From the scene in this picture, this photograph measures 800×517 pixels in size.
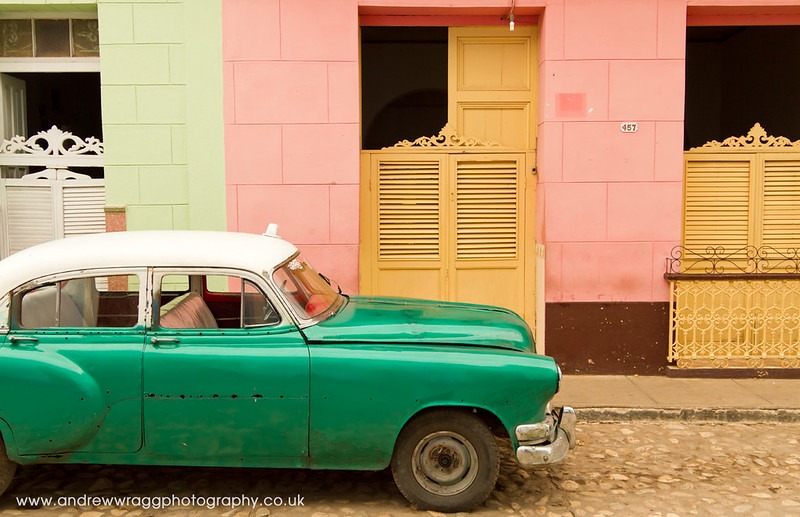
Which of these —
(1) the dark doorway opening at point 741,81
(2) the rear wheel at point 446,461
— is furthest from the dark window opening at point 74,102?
(1) the dark doorway opening at point 741,81

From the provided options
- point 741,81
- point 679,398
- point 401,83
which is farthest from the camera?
point 741,81

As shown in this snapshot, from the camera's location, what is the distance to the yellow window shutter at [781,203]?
25.7 feet

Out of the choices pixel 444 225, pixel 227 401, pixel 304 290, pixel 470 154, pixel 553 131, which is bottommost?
pixel 227 401

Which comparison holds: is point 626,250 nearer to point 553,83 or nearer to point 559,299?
point 559,299

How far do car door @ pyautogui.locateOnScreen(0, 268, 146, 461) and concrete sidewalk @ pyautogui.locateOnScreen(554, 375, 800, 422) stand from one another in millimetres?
3701

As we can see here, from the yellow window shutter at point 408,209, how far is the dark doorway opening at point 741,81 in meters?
4.19

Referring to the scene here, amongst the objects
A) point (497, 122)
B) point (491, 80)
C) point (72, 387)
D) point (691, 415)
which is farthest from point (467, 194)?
point (72, 387)

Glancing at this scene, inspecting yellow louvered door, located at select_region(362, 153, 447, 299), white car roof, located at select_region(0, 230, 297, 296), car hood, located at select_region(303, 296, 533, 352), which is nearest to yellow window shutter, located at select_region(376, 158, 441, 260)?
yellow louvered door, located at select_region(362, 153, 447, 299)

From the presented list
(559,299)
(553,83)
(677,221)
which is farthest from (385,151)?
(677,221)

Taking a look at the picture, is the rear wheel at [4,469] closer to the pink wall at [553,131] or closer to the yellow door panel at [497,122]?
the pink wall at [553,131]

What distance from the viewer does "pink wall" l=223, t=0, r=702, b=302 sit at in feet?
24.2

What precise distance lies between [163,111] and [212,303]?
2.97m

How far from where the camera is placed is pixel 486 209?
7949mm

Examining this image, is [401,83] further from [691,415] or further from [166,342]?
[166,342]
